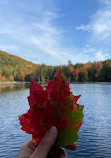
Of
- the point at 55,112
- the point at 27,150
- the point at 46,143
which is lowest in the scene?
the point at 27,150

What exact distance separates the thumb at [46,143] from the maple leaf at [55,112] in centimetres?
3

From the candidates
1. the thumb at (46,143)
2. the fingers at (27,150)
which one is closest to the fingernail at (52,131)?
the thumb at (46,143)

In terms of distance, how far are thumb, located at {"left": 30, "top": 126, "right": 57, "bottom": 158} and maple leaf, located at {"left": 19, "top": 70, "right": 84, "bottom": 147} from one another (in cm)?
3

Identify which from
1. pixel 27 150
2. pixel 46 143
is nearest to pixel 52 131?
pixel 46 143

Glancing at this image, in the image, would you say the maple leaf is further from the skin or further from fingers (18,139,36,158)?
fingers (18,139,36,158)

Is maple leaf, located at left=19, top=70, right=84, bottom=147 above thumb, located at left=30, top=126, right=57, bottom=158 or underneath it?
above

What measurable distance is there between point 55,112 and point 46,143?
0.20 metres

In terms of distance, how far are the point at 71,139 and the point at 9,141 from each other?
1236cm

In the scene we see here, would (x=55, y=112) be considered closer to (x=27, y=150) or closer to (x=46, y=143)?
(x=46, y=143)

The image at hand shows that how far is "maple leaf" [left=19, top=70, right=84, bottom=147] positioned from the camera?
3.16 feet

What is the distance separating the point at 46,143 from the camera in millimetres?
989

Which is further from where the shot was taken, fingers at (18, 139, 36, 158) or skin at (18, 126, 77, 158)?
fingers at (18, 139, 36, 158)

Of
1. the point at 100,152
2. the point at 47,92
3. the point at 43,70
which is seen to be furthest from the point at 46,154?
the point at 43,70

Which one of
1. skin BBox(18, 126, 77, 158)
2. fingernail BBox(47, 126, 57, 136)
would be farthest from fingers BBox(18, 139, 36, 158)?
fingernail BBox(47, 126, 57, 136)
